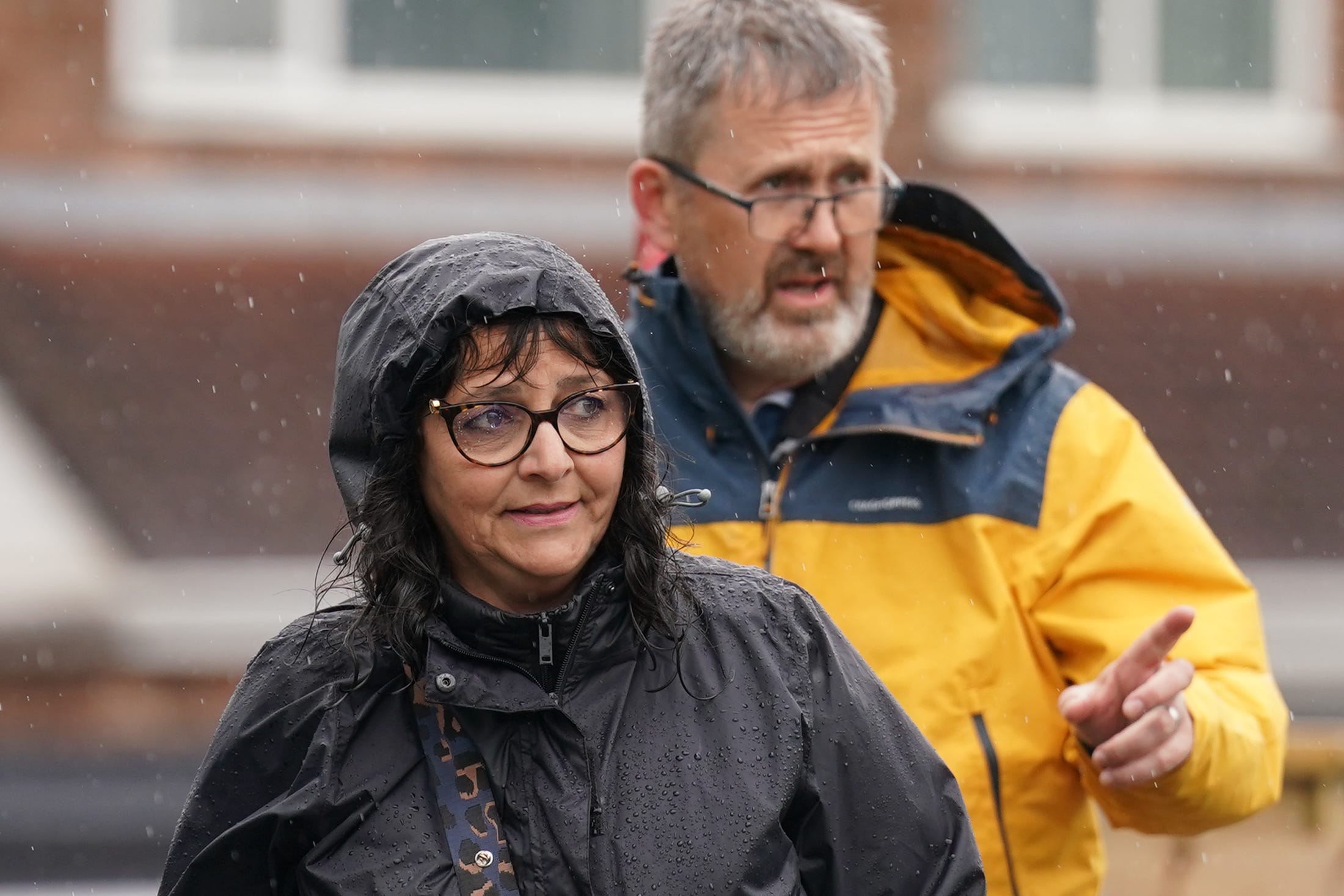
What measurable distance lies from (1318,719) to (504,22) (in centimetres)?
567

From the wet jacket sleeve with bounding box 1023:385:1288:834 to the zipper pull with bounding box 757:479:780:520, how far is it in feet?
1.53

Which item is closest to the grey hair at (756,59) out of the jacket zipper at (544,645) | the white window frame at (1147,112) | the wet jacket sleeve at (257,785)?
the jacket zipper at (544,645)

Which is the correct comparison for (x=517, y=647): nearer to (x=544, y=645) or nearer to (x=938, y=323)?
(x=544, y=645)

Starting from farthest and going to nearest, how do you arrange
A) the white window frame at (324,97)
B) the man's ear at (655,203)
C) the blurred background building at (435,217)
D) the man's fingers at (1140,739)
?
the white window frame at (324,97) < the blurred background building at (435,217) < the man's ear at (655,203) < the man's fingers at (1140,739)

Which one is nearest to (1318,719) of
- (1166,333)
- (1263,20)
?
(1166,333)

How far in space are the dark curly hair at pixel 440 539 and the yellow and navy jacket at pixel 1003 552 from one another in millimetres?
625

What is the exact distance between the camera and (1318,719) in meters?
7.96

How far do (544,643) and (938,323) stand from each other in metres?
1.25

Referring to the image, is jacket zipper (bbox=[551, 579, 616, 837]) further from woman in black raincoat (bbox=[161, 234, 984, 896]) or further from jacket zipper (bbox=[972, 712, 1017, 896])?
jacket zipper (bbox=[972, 712, 1017, 896])

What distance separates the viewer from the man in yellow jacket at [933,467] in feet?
9.40

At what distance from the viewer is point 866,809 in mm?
2320

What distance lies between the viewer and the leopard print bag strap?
2139 millimetres

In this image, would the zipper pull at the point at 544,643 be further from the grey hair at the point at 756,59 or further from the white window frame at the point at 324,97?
the white window frame at the point at 324,97

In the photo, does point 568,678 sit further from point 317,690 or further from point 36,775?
point 36,775
